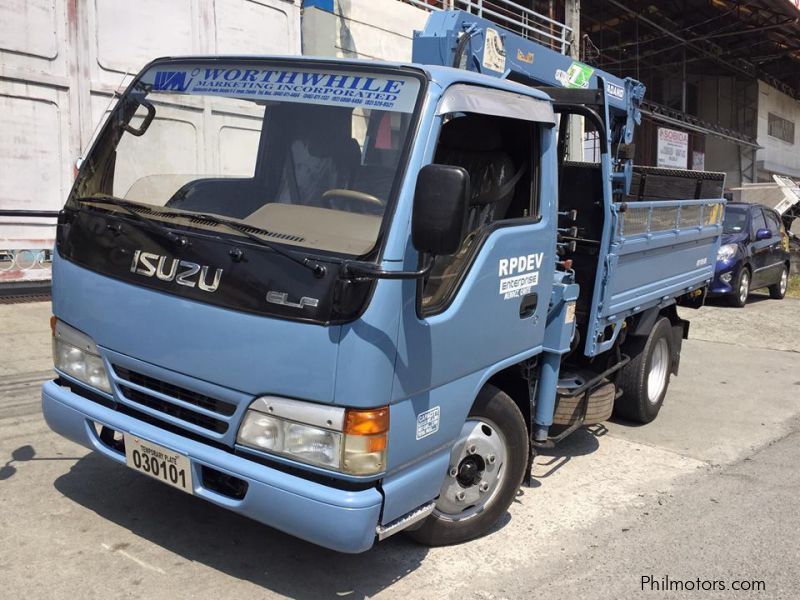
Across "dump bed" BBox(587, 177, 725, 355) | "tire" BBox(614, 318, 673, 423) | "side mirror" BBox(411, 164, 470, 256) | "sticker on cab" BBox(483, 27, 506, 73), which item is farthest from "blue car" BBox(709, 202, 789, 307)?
"side mirror" BBox(411, 164, 470, 256)

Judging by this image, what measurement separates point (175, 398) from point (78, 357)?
684mm

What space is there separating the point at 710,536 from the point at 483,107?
264 centimetres

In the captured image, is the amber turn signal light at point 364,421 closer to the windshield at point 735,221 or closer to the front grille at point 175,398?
the front grille at point 175,398

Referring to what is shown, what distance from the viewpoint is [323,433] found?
9.41ft

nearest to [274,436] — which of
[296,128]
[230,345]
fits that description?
[230,345]

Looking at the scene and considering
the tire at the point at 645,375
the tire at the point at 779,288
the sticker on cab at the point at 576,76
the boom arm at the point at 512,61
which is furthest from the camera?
→ the tire at the point at 779,288

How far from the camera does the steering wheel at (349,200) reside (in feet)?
10.0

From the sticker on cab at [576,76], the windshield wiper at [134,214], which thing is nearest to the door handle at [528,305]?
the windshield wiper at [134,214]

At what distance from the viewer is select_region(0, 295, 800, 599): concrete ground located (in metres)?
3.35

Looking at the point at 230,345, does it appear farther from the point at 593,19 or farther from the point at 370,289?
the point at 593,19

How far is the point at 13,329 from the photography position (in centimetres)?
732

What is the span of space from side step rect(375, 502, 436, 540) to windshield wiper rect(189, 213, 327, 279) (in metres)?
1.05

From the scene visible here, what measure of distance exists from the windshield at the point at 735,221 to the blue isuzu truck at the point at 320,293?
9742 mm

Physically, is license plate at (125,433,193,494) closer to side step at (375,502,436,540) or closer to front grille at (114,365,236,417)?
front grille at (114,365,236,417)
